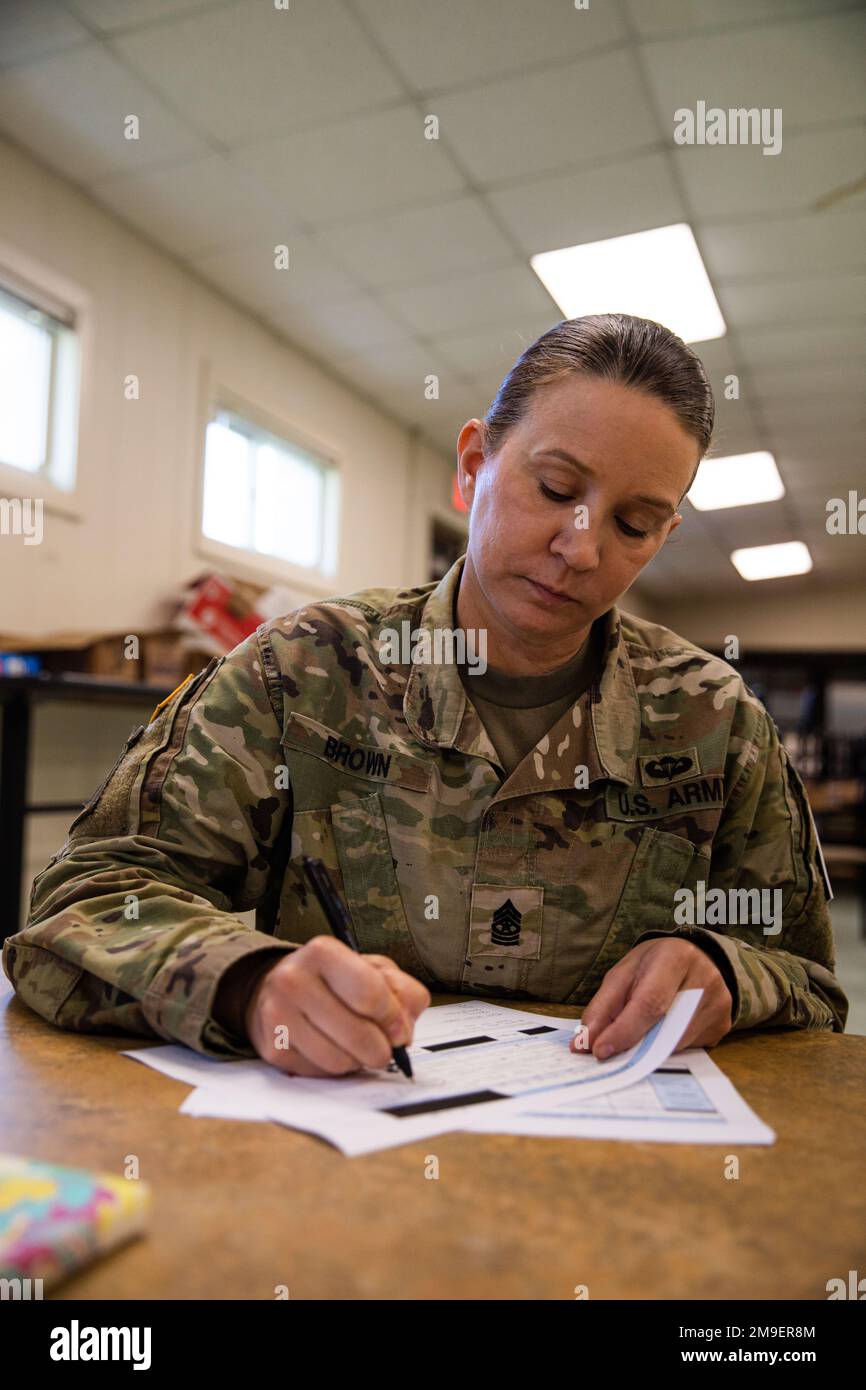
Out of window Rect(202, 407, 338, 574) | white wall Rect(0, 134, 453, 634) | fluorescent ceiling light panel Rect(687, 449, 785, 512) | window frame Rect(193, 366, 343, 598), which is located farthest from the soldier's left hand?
fluorescent ceiling light panel Rect(687, 449, 785, 512)

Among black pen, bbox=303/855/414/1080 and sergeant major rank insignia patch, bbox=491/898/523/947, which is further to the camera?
sergeant major rank insignia patch, bbox=491/898/523/947

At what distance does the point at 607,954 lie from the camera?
1084mm

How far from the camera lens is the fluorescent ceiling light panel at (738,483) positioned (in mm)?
6621

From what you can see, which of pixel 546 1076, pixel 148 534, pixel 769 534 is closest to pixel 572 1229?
pixel 546 1076

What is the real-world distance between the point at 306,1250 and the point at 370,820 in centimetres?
67

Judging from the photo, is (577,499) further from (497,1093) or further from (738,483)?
(738,483)

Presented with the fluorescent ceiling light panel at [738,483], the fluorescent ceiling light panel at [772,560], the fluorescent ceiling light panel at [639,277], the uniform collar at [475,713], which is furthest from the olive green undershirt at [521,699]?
the fluorescent ceiling light panel at [772,560]

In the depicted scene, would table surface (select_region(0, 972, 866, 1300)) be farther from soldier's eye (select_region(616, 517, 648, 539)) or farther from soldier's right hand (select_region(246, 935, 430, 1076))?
soldier's eye (select_region(616, 517, 648, 539))

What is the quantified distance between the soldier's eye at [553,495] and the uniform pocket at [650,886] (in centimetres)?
38

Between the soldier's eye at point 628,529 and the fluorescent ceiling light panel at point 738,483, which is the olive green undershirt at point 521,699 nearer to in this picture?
the soldier's eye at point 628,529

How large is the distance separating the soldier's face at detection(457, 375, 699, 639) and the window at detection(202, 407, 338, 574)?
3.49 meters

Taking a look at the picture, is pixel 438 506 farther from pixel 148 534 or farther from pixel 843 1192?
pixel 843 1192

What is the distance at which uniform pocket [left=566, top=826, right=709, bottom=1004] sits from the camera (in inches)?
43.2

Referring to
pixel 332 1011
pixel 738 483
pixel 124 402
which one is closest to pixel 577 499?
pixel 332 1011
